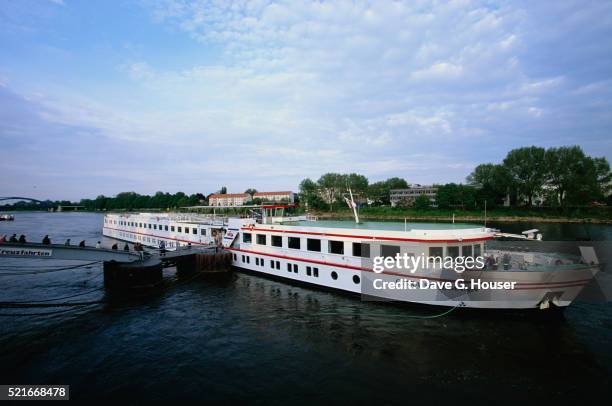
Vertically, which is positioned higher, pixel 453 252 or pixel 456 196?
pixel 456 196

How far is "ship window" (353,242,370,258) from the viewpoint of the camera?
19.0m

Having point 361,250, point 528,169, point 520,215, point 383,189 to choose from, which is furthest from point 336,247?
point 383,189

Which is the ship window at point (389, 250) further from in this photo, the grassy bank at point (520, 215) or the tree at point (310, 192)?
the tree at point (310, 192)

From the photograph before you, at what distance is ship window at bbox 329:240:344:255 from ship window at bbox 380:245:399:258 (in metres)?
2.72

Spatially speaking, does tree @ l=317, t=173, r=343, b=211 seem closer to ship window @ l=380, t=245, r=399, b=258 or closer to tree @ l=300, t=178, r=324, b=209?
tree @ l=300, t=178, r=324, b=209

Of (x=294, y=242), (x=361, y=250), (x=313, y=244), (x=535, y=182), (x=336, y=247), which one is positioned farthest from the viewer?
(x=535, y=182)

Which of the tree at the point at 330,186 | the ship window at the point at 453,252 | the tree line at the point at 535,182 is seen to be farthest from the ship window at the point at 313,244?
the tree at the point at 330,186

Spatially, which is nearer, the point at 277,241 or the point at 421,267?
the point at 421,267

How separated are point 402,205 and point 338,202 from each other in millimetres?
26432

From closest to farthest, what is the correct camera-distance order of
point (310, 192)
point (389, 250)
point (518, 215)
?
point (389, 250) → point (518, 215) → point (310, 192)

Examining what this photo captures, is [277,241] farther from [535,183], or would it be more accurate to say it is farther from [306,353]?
[535,183]

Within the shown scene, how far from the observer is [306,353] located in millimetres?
13945

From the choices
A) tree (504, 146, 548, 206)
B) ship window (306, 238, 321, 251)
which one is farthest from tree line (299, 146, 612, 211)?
ship window (306, 238, 321, 251)

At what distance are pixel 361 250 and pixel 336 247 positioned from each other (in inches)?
77.5
